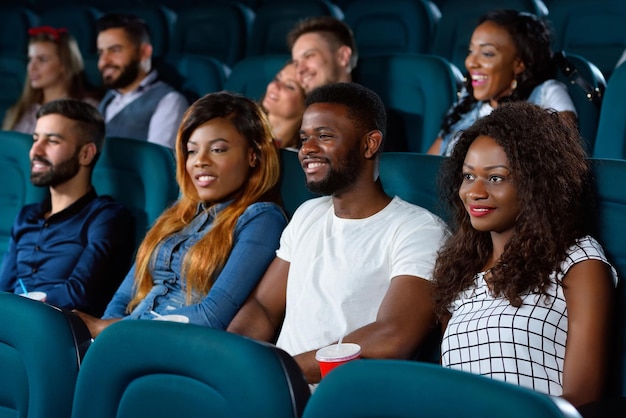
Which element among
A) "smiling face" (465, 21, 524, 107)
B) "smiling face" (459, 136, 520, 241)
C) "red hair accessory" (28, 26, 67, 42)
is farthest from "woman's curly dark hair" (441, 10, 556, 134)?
"red hair accessory" (28, 26, 67, 42)

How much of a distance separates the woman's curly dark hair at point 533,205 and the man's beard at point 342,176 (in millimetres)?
275

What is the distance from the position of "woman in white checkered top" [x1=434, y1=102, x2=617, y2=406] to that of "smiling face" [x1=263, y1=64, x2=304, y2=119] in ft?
3.81

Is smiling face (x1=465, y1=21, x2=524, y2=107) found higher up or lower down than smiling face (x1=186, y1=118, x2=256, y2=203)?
higher up

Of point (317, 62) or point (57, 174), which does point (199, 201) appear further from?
point (317, 62)

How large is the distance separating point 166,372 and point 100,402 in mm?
90

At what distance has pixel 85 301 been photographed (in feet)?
7.47

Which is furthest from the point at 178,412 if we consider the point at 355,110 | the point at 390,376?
the point at 355,110

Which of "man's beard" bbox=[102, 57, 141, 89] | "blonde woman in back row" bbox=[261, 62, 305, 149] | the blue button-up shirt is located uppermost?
"man's beard" bbox=[102, 57, 141, 89]

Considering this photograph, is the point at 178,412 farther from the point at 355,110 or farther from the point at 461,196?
the point at 355,110

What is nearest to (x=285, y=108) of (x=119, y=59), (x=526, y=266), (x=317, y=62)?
(x=317, y=62)

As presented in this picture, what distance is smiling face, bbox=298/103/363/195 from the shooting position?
1863mm

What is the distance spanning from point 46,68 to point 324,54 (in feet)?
4.15

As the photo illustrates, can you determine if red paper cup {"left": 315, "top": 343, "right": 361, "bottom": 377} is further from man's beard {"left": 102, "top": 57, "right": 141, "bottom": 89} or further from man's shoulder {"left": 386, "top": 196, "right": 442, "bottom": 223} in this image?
man's beard {"left": 102, "top": 57, "right": 141, "bottom": 89}

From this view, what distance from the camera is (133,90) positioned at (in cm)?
342
